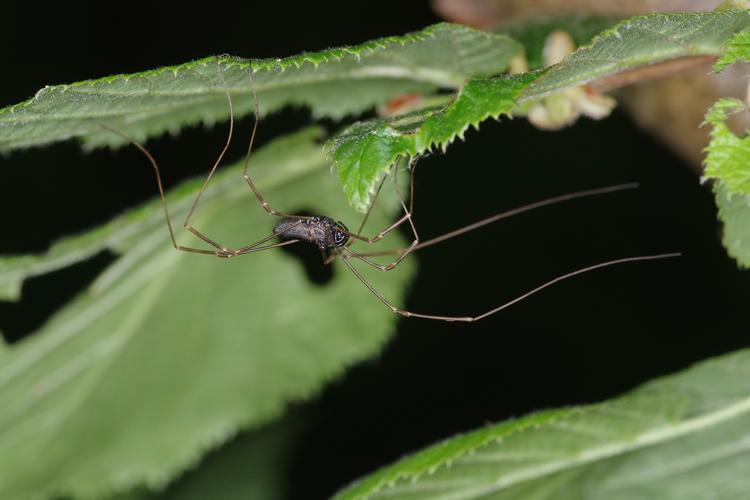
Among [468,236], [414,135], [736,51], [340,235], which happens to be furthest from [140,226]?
[736,51]

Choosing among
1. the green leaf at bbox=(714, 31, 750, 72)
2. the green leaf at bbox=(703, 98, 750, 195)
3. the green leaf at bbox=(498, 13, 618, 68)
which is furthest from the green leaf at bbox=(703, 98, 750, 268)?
the green leaf at bbox=(498, 13, 618, 68)

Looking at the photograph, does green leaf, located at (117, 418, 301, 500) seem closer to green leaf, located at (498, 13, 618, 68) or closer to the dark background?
the dark background

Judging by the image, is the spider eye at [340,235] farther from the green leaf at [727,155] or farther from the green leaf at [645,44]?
the green leaf at [727,155]

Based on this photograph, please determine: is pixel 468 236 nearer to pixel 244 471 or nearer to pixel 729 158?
pixel 244 471

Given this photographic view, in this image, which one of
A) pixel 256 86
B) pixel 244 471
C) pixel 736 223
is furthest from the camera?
pixel 244 471

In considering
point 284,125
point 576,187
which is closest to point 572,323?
point 576,187

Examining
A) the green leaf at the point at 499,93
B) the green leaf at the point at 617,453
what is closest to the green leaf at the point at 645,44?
the green leaf at the point at 499,93
